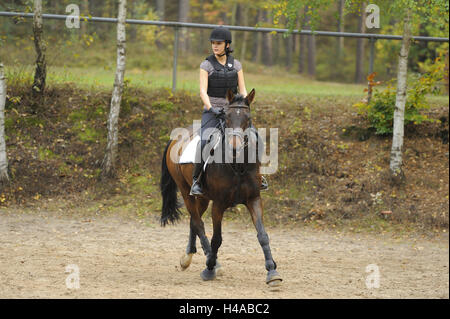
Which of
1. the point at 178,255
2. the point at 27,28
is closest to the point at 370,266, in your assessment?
the point at 178,255

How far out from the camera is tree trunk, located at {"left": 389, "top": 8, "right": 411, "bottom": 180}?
1386cm

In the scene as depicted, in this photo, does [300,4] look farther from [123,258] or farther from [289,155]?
[123,258]

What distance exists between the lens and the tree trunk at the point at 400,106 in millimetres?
13859

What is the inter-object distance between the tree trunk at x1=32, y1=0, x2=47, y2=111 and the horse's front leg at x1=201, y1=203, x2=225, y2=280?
8660 mm

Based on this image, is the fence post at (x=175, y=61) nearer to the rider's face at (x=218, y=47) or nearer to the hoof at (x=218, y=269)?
the rider's face at (x=218, y=47)

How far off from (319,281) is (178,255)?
2.97m

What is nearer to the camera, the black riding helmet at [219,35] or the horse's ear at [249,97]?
the horse's ear at [249,97]

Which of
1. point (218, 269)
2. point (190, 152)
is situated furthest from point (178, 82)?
point (218, 269)

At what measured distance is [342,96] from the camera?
18.0 meters

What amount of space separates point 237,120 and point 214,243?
6.95 ft

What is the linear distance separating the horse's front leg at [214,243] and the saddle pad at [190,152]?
104 centimetres

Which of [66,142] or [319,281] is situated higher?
[66,142]

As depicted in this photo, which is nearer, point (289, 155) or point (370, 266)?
point (370, 266)

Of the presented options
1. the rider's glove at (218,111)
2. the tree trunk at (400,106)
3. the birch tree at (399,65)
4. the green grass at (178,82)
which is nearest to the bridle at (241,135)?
the rider's glove at (218,111)
